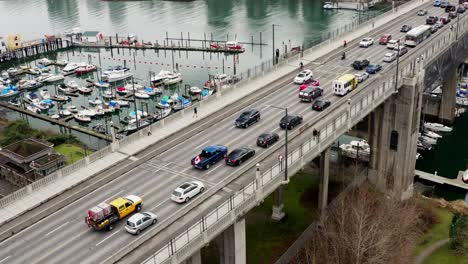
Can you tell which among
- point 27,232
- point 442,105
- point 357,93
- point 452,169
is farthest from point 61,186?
point 442,105

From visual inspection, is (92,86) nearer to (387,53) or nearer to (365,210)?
(387,53)

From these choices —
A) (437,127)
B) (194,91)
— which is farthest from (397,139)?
(194,91)

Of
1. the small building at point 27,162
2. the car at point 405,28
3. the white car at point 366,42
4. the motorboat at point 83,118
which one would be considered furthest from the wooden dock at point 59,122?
Answer: the car at point 405,28

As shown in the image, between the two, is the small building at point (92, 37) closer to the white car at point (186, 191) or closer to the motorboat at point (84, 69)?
the motorboat at point (84, 69)

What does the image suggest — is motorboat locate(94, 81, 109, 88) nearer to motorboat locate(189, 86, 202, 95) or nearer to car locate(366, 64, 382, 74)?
motorboat locate(189, 86, 202, 95)

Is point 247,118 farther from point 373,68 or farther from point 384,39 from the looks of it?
point 384,39

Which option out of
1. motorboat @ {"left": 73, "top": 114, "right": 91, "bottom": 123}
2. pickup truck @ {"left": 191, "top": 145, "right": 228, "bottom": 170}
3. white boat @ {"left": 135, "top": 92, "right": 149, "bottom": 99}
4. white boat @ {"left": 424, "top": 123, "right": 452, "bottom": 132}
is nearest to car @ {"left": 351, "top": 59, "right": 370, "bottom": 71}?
white boat @ {"left": 424, "top": 123, "right": 452, "bottom": 132}
